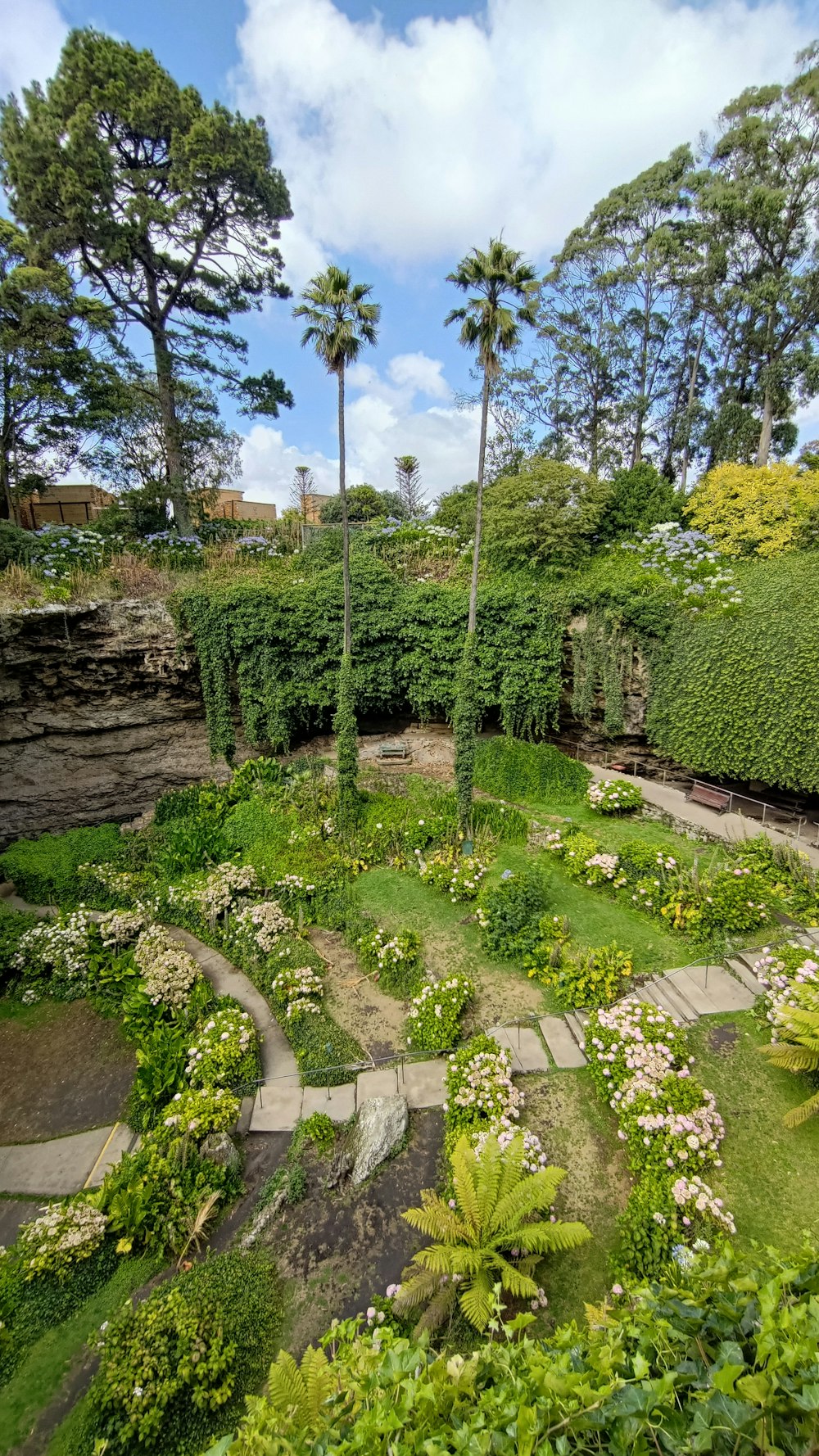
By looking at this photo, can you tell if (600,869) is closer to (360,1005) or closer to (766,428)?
(360,1005)

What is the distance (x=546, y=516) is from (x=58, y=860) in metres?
15.4

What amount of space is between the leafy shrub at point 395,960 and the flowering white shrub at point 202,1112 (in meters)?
2.88

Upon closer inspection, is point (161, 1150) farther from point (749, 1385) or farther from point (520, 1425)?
point (749, 1385)

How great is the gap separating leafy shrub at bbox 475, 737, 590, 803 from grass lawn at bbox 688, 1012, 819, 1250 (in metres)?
6.48

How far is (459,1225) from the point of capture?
215 inches

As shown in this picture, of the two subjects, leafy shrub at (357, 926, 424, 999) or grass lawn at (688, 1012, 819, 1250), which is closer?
grass lawn at (688, 1012, 819, 1250)

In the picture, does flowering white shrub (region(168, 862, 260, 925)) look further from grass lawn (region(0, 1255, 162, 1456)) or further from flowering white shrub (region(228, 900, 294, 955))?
grass lawn (region(0, 1255, 162, 1456))

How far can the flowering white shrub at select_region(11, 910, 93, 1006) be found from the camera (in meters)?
10.4

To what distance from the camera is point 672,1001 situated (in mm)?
8133

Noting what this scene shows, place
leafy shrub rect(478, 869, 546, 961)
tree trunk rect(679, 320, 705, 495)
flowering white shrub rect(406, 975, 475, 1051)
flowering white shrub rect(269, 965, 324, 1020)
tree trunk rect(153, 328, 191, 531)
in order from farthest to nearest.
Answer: tree trunk rect(679, 320, 705, 495), tree trunk rect(153, 328, 191, 531), leafy shrub rect(478, 869, 546, 961), flowering white shrub rect(269, 965, 324, 1020), flowering white shrub rect(406, 975, 475, 1051)

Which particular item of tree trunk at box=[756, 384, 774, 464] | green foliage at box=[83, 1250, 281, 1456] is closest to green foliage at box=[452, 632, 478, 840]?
green foliage at box=[83, 1250, 281, 1456]

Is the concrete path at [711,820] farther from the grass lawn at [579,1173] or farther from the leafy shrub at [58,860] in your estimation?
the leafy shrub at [58,860]

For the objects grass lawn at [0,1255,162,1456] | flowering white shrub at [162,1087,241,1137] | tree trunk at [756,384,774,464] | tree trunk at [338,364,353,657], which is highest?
tree trunk at [756,384,774,464]

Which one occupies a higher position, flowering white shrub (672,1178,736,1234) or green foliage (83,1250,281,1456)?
flowering white shrub (672,1178,736,1234)
